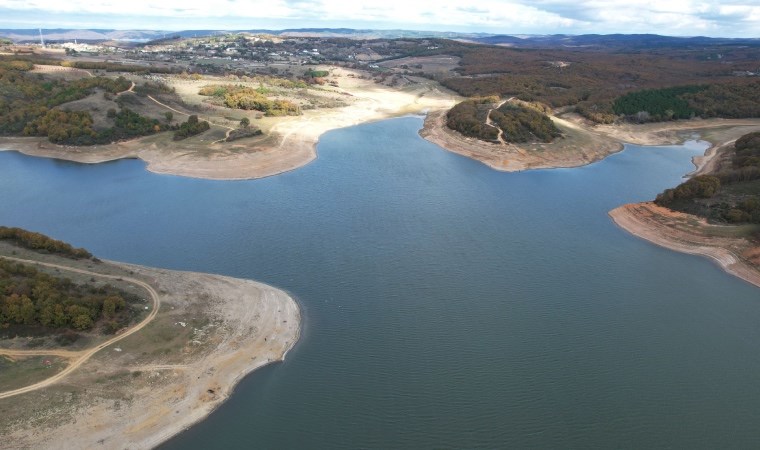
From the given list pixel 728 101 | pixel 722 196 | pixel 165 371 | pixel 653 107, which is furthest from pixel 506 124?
pixel 165 371

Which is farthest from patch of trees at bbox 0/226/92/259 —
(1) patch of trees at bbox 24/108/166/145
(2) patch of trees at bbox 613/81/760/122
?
(2) patch of trees at bbox 613/81/760/122

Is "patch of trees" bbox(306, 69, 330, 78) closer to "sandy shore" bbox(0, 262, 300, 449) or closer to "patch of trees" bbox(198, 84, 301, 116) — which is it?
"patch of trees" bbox(198, 84, 301, 116)

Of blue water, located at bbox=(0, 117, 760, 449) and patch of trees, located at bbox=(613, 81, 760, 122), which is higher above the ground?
Result: patch of trees, located at bbox=(613, 81, 760, 122)

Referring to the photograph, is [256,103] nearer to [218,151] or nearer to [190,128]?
[190,128]

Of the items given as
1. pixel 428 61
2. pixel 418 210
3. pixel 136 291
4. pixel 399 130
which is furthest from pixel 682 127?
pixel 428 61

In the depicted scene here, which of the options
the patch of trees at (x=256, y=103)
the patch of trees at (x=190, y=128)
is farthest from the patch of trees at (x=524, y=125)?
the patch of trees at (x=190, y=128)

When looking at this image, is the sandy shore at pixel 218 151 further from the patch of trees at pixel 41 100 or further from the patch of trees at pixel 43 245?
the patch of trees at pixel 43 245

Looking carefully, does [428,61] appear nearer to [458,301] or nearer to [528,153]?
[528,153]
